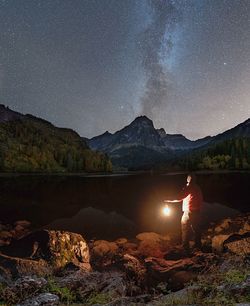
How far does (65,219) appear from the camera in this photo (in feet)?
97.2

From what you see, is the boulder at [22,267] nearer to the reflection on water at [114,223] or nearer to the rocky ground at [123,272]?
the rocky ground at [123,272]

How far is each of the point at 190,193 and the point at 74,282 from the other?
30.7 feet

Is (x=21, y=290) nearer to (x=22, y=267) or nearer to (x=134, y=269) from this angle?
(x=22, y=267)

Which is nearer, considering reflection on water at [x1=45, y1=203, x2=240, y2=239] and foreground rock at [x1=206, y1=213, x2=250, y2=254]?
foreground rock at [x1=206, y1=213, x2=250, y2=254]

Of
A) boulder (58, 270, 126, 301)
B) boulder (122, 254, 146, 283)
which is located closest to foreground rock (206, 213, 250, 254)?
boulder (122, 254, 146, 283)

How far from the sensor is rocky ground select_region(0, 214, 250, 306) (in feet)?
25.0

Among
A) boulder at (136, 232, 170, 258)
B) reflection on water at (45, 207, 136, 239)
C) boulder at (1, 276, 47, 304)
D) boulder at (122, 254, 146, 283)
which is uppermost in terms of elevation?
boulder at (1, 276, 47, 304)

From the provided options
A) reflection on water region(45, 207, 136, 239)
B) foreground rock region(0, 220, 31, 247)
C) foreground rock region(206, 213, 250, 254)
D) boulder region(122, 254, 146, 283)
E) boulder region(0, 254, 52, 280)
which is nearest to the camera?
boulder region(0, 254, 52, 280)

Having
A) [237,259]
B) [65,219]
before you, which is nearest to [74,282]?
[237,259]

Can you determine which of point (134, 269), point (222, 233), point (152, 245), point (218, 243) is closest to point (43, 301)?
point (134, 269)

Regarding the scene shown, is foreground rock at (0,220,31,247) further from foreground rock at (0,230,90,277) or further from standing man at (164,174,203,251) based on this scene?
standing man at (164,174,203,251)

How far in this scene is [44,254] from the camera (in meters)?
13.6

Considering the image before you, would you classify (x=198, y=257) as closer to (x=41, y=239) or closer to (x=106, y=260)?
(x=106, y=260)

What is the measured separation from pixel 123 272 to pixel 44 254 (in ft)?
13.3
